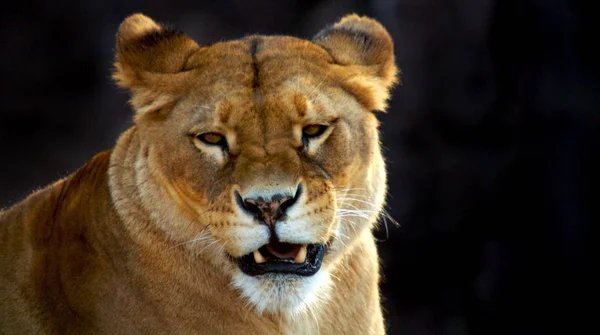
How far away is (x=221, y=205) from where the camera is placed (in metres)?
2.65

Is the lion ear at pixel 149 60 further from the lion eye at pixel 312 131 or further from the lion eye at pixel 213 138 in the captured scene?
the lion eye at pixel 312 131

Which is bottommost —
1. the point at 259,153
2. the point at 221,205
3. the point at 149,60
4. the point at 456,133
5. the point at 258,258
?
the point at 456,133

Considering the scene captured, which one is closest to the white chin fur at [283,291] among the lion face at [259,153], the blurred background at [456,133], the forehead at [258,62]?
the lion face at [259,153]

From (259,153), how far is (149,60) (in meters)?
0.57

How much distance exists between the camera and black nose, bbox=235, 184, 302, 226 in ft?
8.28

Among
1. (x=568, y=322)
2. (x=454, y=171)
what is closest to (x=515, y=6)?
(x=454, y=171)

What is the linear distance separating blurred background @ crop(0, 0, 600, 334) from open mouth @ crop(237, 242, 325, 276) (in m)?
3.50

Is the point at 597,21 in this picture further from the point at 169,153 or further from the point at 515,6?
the point at 169,153

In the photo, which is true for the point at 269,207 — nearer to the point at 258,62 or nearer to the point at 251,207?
the point at 251,207

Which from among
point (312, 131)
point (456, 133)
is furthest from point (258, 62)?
point (456, 133)

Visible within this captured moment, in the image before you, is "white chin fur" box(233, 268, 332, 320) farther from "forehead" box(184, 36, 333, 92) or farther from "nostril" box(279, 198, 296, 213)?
"forehead" box(184, 36, 333, 92)

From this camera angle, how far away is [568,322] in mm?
6215

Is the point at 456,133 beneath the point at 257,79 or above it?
beneath

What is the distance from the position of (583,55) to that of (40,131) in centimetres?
341
